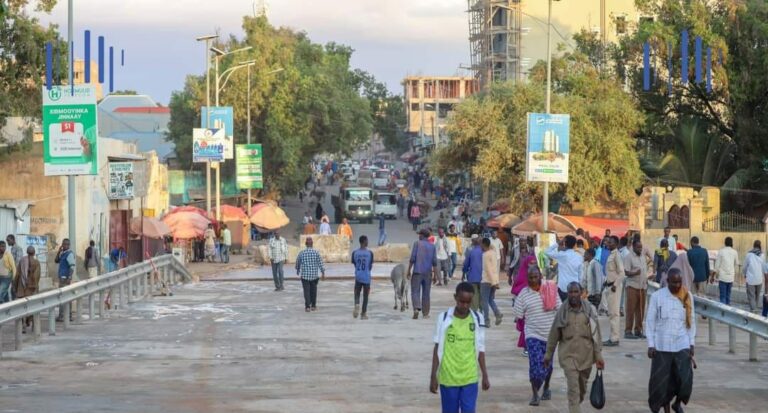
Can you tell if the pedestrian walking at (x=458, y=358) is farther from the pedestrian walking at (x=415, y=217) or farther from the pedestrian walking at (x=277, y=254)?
the pedestrian walking at (x=415, y=217)

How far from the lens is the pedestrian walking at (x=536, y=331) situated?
1366 cm

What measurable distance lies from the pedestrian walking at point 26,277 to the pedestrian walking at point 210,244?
1068 inches

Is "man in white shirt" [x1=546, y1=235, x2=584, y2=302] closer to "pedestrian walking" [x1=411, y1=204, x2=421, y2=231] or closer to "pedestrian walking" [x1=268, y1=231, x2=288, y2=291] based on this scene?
"pedestrian walking" [x1=268, y1=231, x2=288, y2=291]

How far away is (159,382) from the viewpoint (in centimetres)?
1554

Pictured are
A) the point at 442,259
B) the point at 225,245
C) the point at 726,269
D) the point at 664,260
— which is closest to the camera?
the point at 664,260

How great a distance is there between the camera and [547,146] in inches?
1465

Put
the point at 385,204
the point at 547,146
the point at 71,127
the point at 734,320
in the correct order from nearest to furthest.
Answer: the point at 734,320
the point at 71,127
the point at 547,146
the point at 385,204

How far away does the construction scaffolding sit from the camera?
280 feet

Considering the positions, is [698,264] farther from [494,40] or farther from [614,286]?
[494,40]

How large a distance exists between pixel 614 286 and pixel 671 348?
23.1ft

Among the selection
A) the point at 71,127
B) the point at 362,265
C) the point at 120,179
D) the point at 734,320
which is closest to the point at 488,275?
the point at 362,265

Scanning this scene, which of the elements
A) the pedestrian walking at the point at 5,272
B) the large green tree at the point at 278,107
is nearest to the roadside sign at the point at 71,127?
the pedestrian walking at the point at 5,272

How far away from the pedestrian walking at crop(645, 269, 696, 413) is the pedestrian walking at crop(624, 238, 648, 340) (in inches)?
264

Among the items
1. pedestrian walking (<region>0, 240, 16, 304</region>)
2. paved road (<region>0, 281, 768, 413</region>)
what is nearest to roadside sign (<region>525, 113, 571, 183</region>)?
paved road (<region>0, 281, 768, 413</region>)
